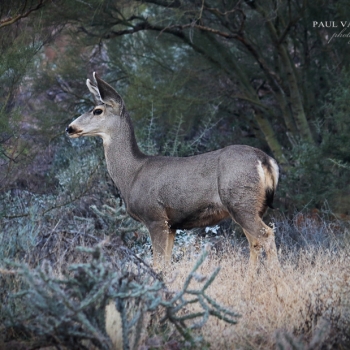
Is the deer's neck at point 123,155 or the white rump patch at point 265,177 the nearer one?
the white rump patch at point 265,177

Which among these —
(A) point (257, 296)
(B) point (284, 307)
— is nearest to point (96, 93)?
(A) point (257, 296)

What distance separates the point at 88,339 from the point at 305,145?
27.1ft

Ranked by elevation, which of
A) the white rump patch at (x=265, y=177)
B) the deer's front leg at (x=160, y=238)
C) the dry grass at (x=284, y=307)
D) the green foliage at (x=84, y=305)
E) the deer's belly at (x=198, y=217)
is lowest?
the deer's front leg at (x=160, y=238)

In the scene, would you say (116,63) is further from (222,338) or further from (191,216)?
(222,338)

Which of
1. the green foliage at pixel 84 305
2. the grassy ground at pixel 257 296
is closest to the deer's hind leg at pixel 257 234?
the grassy ground at pixel 257 296

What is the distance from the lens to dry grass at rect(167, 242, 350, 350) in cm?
523

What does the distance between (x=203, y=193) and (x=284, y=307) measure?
236 centimetres

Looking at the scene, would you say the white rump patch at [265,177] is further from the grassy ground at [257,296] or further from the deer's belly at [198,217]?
the grassy ground at [257,296]

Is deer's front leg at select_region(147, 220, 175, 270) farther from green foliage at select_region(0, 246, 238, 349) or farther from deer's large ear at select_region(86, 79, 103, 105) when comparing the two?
green foliage at select_region(0, 246, 238, 349)

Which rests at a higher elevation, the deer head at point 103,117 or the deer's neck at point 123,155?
the deer head at point 103,117

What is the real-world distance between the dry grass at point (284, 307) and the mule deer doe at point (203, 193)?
36.6 inches

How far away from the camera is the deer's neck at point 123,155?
8734 mm

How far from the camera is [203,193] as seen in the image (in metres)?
7.96

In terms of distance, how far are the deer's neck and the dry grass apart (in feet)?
6.66
